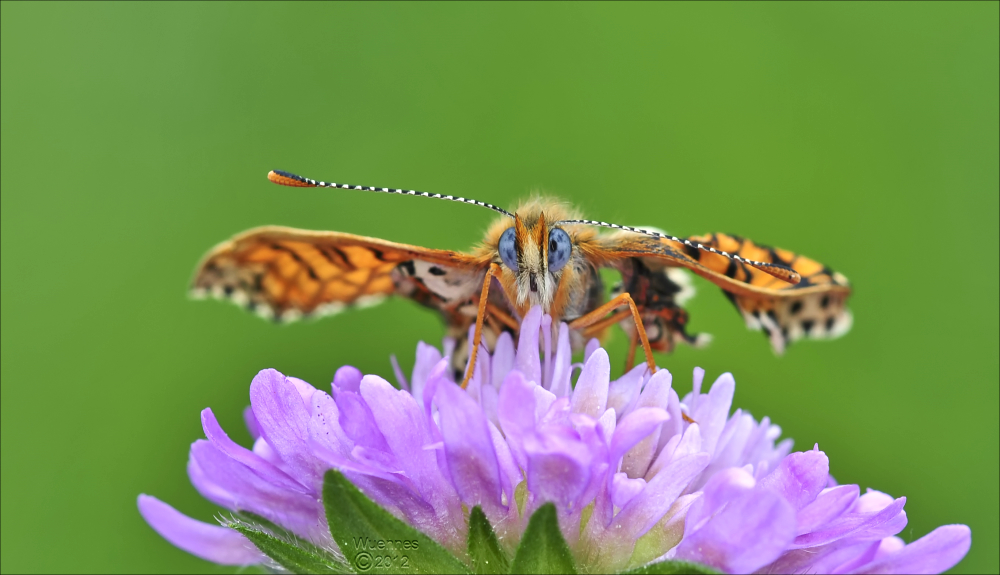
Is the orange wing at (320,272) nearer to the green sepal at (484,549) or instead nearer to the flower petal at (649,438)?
the flower petal at (649,438)

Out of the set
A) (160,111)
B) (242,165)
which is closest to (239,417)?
(242,165)

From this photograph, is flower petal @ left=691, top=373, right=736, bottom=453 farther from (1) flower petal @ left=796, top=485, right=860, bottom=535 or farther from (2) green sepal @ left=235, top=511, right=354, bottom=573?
(2) green sepal @ left=235, top=511, right=354, bottom=573

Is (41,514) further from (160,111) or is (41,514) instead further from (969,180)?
(969,180)

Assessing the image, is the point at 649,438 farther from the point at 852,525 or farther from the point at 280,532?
the point at 280,532

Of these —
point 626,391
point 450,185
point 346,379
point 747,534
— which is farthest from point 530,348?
point 450,185

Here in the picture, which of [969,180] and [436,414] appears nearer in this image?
[436,414]

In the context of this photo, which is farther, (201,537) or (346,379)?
(201,537)
